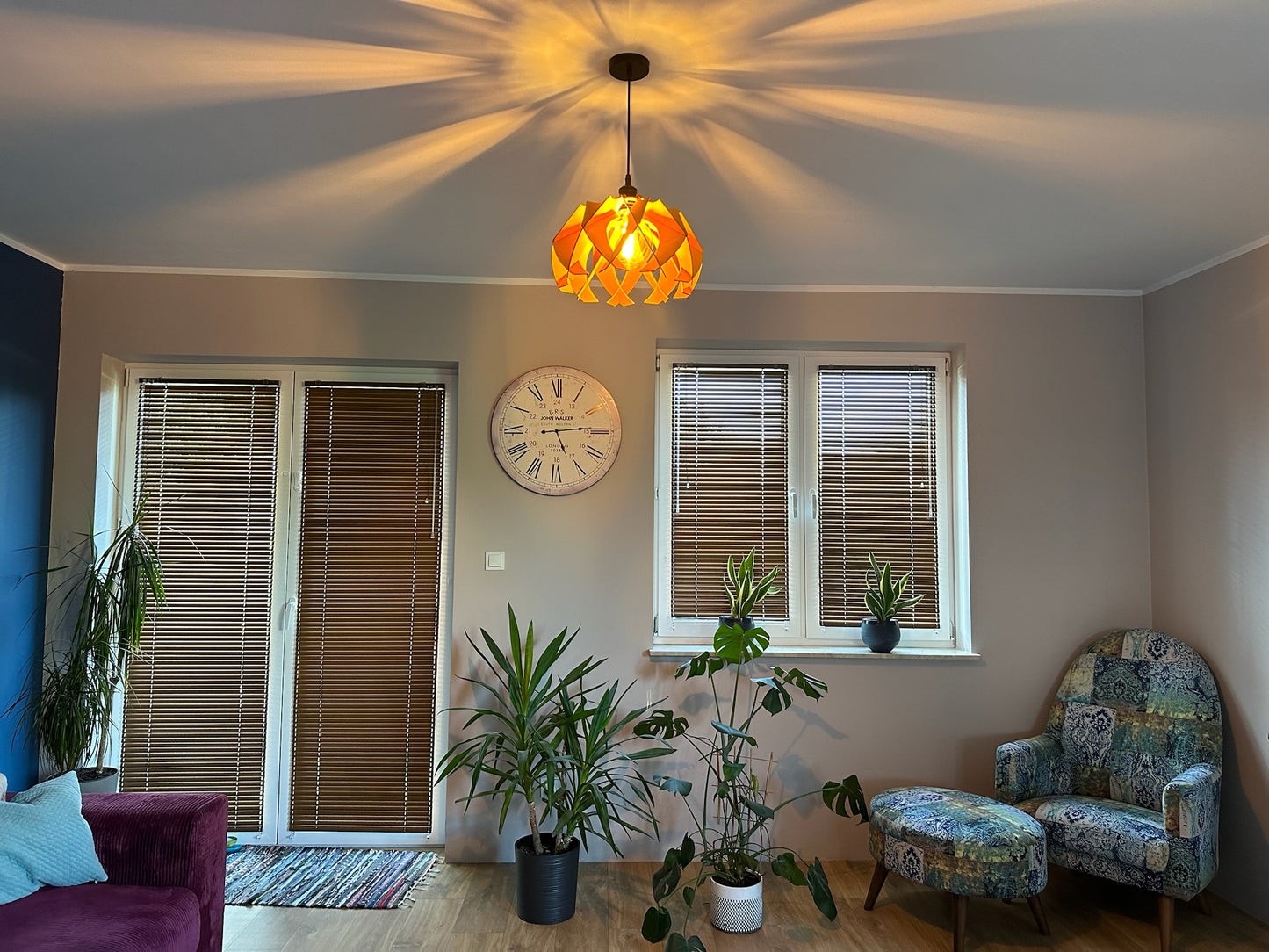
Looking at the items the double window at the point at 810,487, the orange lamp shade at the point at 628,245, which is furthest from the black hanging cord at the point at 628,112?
the double window at the point at 810,487

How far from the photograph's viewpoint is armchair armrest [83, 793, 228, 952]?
2.39m

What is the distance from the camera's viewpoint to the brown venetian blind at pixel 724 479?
12.8ft

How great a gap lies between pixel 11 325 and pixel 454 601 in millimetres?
2025

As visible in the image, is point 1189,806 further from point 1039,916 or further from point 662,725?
point 662,725

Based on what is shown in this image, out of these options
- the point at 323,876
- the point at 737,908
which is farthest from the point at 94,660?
the point at 737,908

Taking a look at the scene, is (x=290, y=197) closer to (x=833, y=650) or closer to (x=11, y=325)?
(x=11, y=325)

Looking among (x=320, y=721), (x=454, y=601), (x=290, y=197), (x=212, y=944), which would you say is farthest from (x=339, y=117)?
(x=320, y=721)

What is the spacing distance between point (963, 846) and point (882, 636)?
103 centimetres

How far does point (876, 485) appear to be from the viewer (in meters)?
3.93

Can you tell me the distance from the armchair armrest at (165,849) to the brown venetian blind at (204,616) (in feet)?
4.29

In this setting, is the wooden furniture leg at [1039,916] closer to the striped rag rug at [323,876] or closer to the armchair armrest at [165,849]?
the striped rag rug at [323,876]

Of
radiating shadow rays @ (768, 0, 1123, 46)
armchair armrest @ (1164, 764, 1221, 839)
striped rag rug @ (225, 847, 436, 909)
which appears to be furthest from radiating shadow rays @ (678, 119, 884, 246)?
striped rag rug @ (225, 847, 436, 909)

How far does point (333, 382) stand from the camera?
389 cm

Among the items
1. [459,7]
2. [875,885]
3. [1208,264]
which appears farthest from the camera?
[1208,264]
